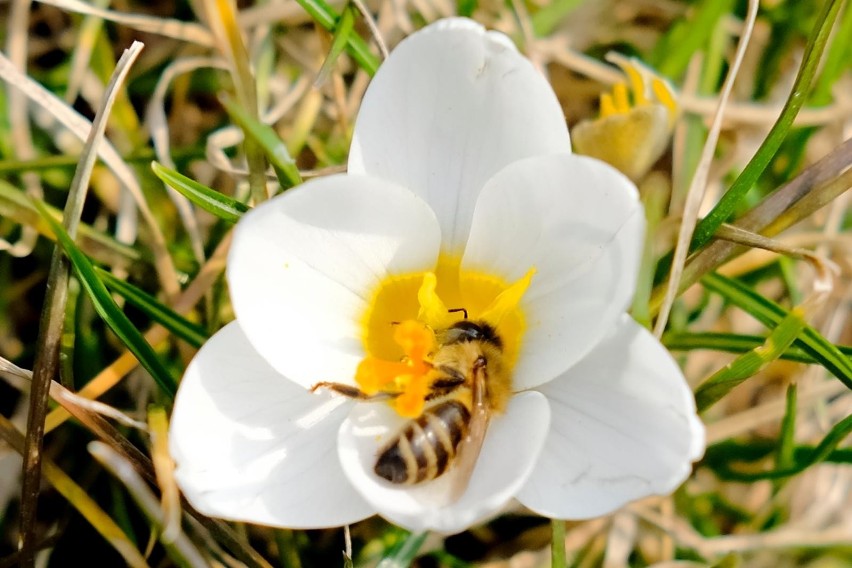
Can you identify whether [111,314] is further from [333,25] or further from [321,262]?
[333,25]

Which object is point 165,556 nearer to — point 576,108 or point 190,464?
point 190,464

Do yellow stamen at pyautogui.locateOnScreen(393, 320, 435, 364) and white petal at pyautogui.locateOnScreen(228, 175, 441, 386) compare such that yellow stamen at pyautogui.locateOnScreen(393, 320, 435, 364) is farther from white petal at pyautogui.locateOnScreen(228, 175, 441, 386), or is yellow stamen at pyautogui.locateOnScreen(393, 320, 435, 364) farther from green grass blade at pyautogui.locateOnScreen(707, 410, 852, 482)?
green grass blade at pyautogui.locateOnScreen(707, 410, 852, 482)

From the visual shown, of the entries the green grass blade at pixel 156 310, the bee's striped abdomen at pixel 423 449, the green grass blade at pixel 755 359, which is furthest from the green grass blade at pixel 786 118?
the green grass blade at pixel 156 310

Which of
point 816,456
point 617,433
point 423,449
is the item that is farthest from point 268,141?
point 816,456

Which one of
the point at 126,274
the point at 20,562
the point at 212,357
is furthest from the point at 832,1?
the point at 20,562

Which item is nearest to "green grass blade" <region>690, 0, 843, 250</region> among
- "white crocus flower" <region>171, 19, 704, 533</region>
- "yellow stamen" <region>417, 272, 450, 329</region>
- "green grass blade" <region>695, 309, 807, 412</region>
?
"green grass blade" <region>695, 309, 807, 412</region>

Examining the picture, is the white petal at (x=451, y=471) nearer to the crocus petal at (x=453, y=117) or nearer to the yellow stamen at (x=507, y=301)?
the yellow stamen at (x=507, y=301)

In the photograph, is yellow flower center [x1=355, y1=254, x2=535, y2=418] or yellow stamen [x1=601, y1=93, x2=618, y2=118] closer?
yellow flower center [x1=355, y1=254, x2=535, y2=418]
